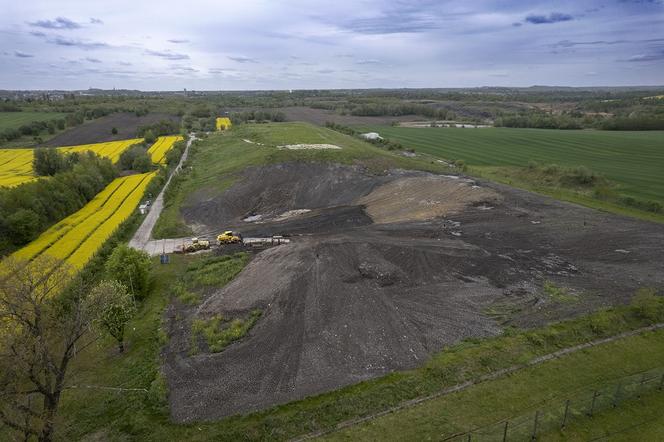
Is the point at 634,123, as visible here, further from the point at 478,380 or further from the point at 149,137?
the point at 149,137

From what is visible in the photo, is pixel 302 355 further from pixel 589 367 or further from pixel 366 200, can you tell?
pixel 366 200

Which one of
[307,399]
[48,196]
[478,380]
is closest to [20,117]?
[48,196]

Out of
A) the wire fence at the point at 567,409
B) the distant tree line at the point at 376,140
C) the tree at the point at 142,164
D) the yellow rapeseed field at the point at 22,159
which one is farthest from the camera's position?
the distant tree line at the point at 376,140

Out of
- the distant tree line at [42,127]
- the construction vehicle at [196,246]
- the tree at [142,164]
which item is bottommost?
the construction vehicle at [196,246]

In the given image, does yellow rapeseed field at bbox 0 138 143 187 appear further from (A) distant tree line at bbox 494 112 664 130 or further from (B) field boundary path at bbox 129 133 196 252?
(A) distant tree line at bbox 494 112 664 130

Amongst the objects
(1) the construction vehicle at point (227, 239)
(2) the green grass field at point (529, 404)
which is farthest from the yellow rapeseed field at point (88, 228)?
(2) the green grass field at point (529, 404)

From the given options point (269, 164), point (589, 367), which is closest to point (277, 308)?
point (589, 367)

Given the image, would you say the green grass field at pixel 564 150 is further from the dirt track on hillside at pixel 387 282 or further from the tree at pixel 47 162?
the tree at pixel 47 162
